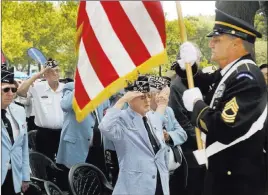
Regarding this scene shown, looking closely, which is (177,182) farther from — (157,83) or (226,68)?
(226,68)

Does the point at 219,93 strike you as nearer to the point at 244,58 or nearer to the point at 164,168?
the point at 244,58

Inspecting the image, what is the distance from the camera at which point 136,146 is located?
12.5ft

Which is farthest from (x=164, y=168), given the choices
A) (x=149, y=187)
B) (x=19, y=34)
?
(x=19, y=34)

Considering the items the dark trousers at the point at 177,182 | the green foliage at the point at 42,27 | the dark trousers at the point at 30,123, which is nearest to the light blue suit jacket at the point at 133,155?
the dark trousers at the point at 177,182

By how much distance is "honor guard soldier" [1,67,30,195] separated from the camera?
424cm

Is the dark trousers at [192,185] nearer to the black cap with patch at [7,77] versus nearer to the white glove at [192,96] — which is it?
the black cap with patch at [7,77]

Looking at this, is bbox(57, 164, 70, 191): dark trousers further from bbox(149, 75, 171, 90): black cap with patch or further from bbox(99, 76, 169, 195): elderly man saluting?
bbox(99, 76, 169, 195): elderly man saluting

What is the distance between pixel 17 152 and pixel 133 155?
113 centimetres

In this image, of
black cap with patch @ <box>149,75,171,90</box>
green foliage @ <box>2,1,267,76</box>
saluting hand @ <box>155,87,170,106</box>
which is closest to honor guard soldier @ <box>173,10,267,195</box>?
black cap with patch @ <box>149,75,171,90</box>

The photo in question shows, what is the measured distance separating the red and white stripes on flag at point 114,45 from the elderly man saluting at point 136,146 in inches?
Answer: 22.7

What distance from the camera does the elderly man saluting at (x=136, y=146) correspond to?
3.74m

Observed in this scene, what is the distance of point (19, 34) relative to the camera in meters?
24.2

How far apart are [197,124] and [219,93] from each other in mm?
236

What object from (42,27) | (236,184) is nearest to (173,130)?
(236,184)
